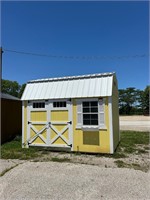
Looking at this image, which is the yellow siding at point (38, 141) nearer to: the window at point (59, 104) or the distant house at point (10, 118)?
the window at point (59, 104)

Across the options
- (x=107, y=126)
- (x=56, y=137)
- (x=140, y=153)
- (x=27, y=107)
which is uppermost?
(x=27, y=107)

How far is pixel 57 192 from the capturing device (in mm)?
3314

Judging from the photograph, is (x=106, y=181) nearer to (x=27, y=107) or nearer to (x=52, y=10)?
(x=27, y=107)

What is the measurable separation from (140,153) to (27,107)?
5.52 metres

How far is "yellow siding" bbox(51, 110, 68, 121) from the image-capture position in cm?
710

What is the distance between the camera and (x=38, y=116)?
757 cm

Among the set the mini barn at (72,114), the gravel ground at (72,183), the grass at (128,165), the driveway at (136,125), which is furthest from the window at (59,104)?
the driveway at (136,125)

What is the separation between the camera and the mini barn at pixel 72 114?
21.4ft

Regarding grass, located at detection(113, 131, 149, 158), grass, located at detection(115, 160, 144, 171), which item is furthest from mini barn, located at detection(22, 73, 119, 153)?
grass, located at detection(115, 160, 144, 171)

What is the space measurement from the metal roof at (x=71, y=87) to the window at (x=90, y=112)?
1.24ft

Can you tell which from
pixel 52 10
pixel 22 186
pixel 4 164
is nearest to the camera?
pixel 22 186

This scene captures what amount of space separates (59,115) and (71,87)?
1.40 meters

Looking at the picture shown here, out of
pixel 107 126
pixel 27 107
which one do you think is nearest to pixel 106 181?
pixel 107 126

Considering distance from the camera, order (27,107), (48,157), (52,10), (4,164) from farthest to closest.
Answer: (52,10)
(27,107)
(48,157)
(4,164)
